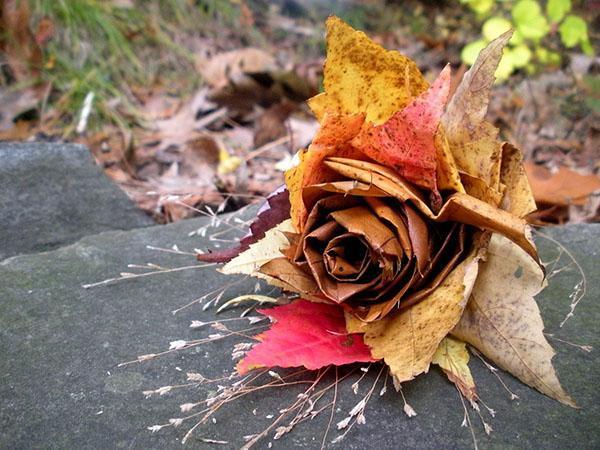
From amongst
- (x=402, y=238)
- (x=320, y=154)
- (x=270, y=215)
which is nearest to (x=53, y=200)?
(x=270, y=215)

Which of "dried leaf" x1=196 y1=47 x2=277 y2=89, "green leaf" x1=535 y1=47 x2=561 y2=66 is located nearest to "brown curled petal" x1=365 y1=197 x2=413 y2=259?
"dried leaf" x1=196 y1=47 x2=277 y2=89

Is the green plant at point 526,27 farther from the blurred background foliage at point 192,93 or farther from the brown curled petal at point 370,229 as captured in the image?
the brown curled petal at point 370,229

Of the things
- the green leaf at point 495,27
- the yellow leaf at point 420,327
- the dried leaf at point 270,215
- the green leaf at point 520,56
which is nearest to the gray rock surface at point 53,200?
the dried leaf at point 270,215

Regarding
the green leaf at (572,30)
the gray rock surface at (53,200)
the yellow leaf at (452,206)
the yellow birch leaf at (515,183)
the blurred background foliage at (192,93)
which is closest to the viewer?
the yellow leaf at (452,206)

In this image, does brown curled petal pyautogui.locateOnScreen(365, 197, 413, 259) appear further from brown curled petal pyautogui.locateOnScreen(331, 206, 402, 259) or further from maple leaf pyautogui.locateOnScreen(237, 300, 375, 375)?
maple leaf pyautogui.locateOnScreen(237, 300, 375, 375)

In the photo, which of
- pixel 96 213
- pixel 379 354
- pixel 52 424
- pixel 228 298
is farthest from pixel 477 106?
pixel 96 213

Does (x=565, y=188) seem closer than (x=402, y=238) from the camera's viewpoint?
No

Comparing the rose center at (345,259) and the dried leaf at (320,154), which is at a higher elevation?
the dried leaf at (320,154)

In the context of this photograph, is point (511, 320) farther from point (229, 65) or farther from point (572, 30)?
point (229, 65)
